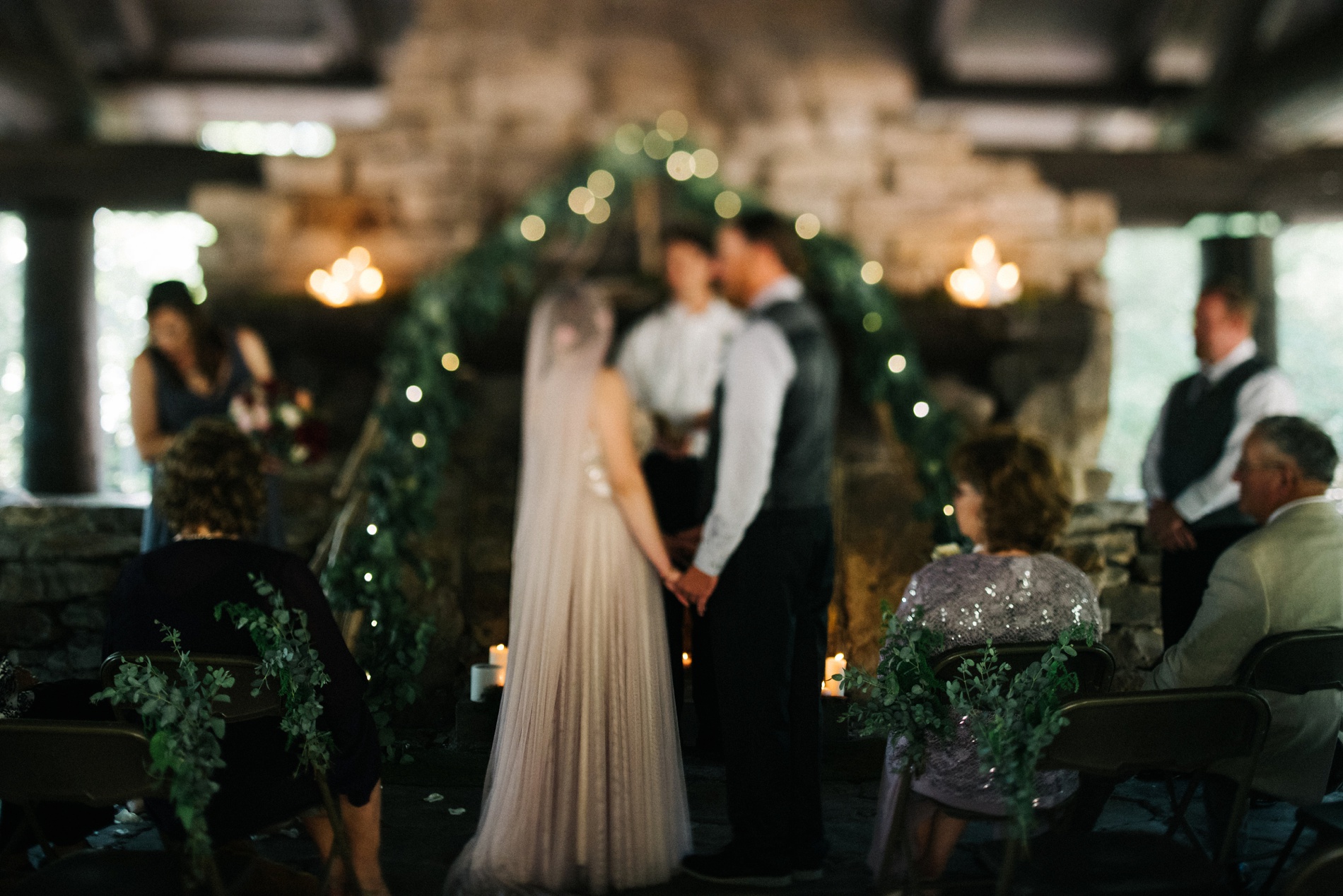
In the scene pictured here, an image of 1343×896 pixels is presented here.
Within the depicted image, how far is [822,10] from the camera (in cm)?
701

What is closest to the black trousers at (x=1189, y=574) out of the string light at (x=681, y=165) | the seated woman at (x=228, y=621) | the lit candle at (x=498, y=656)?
the lit candle at (x=498, y=656)

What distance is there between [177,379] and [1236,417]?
144 inches

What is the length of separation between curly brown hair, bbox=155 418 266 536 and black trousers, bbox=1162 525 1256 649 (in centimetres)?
286

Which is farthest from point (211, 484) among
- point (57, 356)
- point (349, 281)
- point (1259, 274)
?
point (1259, 274)

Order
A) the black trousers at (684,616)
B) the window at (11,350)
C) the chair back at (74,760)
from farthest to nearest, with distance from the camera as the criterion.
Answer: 1. the window at (11,350)
2. the black trousers at (684,616)
3. the chair back at (74,760)

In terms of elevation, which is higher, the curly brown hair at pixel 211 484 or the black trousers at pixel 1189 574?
the curly brown hair at pixel 211 484

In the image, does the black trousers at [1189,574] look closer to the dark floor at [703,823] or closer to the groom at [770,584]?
the dark floor at [703,823]

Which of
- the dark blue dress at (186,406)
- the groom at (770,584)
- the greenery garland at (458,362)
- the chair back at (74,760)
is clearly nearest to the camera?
the chair back at (74,760)

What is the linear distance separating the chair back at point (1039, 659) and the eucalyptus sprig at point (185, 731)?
1.41 m

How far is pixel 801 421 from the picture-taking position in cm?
274

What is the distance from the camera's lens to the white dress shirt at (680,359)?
4.39 m

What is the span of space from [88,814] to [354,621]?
49.2 inches

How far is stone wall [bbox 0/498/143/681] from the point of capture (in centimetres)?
448

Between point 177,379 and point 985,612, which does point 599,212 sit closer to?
point 177,379
